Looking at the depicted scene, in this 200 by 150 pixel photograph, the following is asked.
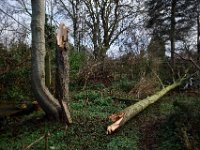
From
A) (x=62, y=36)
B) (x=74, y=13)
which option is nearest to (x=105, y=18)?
(x=74, y=13)

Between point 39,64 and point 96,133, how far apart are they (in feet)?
8.50

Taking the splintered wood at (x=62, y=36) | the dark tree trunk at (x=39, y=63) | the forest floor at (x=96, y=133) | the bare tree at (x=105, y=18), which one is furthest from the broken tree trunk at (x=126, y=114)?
the bare tree at (x=105, y=18)

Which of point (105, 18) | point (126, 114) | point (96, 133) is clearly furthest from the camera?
point (105, 18)

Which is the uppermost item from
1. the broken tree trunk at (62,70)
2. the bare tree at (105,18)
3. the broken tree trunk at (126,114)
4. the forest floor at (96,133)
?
the bare tree at (105,18)

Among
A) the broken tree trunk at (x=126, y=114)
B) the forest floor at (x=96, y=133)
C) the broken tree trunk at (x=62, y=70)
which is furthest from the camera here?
the broken tree trunk at (x=62, y=70)

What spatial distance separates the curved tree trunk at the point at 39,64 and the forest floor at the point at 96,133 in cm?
51

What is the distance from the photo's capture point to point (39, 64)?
10219mm

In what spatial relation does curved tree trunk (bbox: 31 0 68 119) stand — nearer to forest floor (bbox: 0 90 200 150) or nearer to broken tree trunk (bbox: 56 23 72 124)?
broken tree trunk (bbox: 56 23 72 124)

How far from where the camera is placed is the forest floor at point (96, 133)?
8.59 metres

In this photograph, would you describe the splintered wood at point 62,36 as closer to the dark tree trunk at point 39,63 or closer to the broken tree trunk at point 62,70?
the broken tree trunk at point 62,70

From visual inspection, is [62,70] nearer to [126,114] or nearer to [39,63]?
[39,63]

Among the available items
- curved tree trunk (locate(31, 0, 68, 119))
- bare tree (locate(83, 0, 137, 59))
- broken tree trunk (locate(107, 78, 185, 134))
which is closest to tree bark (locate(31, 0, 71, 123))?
curved tree trunk (locate(31, 0, 68, 119))

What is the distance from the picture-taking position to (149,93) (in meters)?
15.1

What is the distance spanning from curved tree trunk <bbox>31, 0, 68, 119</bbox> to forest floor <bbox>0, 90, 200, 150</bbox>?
51 centimetres
